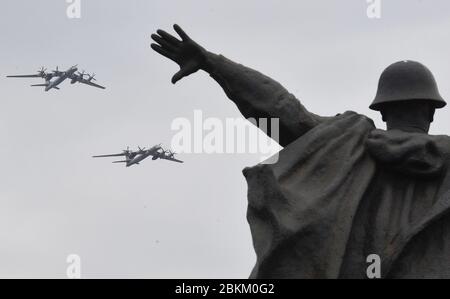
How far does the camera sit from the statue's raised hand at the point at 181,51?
1083 cm

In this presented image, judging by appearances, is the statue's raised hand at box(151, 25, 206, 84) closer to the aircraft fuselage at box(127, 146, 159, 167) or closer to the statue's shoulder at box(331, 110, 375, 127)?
the statue's shoulder at box(331, 110, 375, 127)

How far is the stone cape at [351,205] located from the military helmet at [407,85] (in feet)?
0.78

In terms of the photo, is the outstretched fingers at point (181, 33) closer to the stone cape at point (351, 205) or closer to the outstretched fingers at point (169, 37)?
the outstretched fingers at point (169, 37)

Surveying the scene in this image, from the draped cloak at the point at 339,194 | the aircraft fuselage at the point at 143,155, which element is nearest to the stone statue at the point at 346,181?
the draped cloak at the point at 339,194

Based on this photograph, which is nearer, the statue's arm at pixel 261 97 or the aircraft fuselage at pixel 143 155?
the statue's arm at pixel 261 97

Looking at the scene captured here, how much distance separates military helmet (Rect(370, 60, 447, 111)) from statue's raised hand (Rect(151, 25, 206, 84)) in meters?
1.26

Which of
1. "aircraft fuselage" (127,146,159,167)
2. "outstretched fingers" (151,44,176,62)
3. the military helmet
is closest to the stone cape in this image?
the military helmet

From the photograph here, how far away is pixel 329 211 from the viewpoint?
1027 centimetres

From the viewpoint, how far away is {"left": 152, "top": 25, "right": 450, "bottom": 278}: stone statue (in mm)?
10117

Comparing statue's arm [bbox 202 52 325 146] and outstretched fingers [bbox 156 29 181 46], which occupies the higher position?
outstretched fingers [bbox 156 29 181 46]

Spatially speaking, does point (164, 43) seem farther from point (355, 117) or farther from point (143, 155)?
point (143, 155)

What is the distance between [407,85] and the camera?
1091 cm

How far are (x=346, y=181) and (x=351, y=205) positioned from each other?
0.69 feet

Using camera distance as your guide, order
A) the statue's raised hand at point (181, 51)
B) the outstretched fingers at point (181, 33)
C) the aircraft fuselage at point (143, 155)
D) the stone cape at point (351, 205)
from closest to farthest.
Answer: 1. the stone cape at point (351, 205)
2. the outstretched fingers at point (181, 33)
3. the statue's raised hand at point (181, 51)
4. the aircraft fuselage at point (143, 155)
